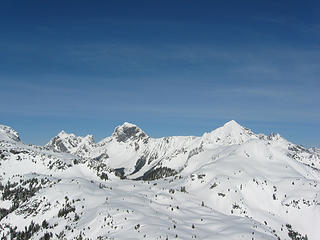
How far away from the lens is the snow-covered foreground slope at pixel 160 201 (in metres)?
70.1

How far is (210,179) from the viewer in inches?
5974

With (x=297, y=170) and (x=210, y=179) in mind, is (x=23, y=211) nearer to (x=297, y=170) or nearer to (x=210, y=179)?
(x=210, y=179)

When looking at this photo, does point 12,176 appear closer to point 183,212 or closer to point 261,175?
point 183,212

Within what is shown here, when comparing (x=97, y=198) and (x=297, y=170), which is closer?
(x=97, y=198)

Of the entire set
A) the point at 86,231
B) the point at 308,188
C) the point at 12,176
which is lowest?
the point at 86,231

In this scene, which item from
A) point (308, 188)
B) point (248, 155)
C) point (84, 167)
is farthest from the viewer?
point (248, 155)

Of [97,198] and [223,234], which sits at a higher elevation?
[97,198]

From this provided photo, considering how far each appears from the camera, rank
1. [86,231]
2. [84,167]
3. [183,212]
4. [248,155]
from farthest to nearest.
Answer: [248,155] → [84,167] → [183,212] → [86,231]

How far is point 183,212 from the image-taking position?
92938 millimetres

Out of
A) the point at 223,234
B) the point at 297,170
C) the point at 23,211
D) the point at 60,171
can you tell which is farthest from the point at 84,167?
the point at 297,170

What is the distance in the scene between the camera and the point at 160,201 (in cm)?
10281

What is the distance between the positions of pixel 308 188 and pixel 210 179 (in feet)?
141

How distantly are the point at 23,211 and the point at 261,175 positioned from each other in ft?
356

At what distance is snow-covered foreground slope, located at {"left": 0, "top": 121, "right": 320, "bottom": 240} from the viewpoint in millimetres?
70125
